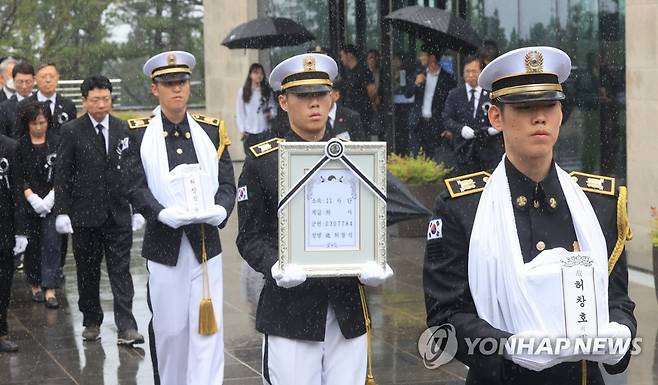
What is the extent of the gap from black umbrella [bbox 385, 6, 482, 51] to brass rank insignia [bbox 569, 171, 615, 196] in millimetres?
11626

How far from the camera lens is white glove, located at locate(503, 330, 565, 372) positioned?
4016 millimetres

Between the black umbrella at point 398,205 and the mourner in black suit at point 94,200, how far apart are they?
4534mm

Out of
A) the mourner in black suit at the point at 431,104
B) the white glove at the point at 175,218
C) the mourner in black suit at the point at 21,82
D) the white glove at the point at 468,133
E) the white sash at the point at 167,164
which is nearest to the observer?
the white glove at the point at 175,218

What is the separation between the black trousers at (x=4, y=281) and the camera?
10.3 metres

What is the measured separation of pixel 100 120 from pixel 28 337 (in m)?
1.83

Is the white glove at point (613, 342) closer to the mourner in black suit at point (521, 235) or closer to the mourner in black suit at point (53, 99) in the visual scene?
the mourner in black suit at point (521, 235)

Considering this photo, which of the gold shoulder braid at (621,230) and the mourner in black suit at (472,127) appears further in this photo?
the mourner in black suit at (472,127)

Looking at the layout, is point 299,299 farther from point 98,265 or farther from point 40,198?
point 40,198

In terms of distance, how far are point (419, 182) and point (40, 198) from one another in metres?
4.87

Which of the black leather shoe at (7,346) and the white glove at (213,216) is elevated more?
the white glove at (213,216)

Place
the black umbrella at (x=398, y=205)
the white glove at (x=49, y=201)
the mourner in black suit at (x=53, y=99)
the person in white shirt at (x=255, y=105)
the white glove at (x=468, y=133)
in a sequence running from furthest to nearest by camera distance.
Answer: the person in white shirt at (x=255, y=105), the white glove at (x=468, y=133), the mourner in black suit at (x=53, y=99), the white glove at (x=49, y=201), the black umbrella at (x=398, y=205)

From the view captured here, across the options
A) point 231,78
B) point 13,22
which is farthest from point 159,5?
point 231,78

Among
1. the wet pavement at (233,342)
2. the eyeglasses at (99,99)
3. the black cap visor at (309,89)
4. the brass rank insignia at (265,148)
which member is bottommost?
the wet pavement at (233,342)

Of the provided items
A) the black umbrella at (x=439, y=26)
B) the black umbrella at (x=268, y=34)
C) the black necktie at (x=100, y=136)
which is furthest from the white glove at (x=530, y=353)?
the black umbrella at (x=268, y=34)
